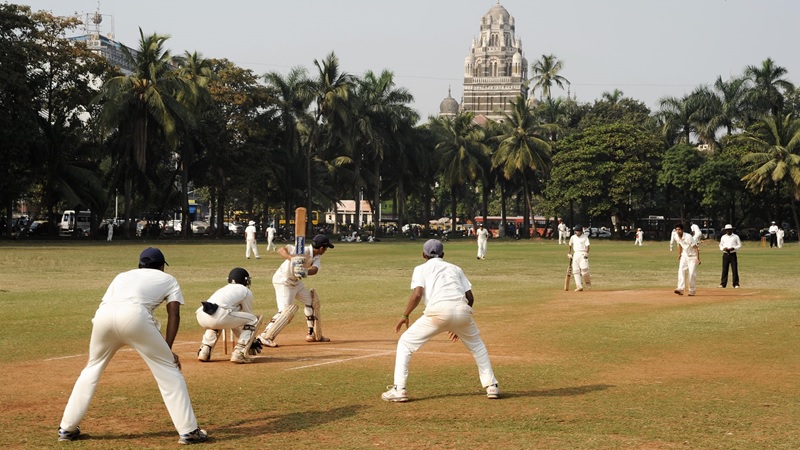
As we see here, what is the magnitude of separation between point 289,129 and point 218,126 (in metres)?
7.46

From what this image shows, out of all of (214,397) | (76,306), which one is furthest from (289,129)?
(214,397)

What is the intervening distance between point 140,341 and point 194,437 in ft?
3.00

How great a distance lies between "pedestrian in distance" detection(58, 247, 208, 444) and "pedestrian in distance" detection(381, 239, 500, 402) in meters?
2.46

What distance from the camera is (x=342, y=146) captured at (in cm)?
8475

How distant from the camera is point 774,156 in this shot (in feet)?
241

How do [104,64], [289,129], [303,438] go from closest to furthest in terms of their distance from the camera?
[303,438]
[104,64]
[289,129]

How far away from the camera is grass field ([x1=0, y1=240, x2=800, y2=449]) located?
843 centimetres

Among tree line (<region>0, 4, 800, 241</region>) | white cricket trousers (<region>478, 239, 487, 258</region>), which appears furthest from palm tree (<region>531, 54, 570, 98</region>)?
white cricket trousers (<region>478, 239, 487, 258</region>)

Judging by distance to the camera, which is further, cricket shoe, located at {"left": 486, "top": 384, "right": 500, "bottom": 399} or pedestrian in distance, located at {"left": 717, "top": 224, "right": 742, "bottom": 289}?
pedestrian in distance, located at {"left": 717, "top": 224, "right": 742, "bottom": 289}

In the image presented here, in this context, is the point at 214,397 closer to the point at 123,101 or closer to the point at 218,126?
the point at 123,101

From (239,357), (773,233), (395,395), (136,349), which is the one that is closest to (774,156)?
(773,233)

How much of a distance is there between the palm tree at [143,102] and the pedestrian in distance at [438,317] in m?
54.6

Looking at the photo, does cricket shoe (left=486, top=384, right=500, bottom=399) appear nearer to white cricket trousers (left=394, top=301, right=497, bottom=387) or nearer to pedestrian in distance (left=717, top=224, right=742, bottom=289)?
white cricket trousers (left=394, top=301, right=497, bottom=387)

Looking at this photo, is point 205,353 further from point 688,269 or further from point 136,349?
point 688,269
